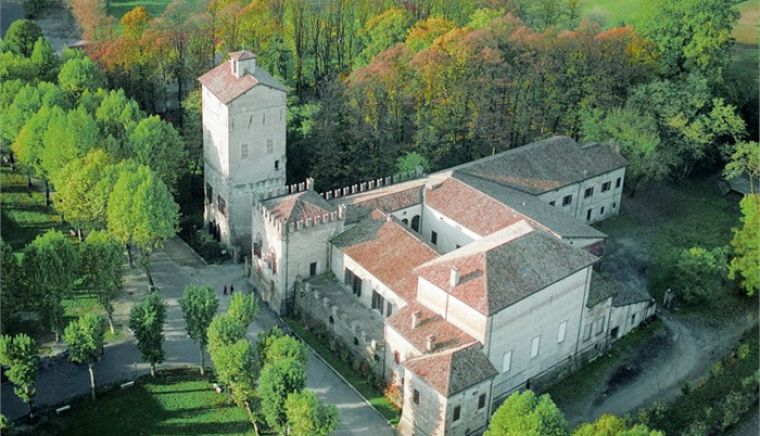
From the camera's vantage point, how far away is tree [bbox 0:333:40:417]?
197 ft

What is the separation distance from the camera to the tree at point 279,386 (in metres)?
58.4

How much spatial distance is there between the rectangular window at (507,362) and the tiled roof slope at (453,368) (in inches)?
119

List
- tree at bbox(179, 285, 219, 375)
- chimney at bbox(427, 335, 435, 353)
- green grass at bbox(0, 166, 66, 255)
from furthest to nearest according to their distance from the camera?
green grass at bbox(0, 166, 66, 255) → tree at bbox(179, 285, 219, 375) → chimney at bbox(427, 335, 435, 353)

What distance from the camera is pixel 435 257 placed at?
237ft

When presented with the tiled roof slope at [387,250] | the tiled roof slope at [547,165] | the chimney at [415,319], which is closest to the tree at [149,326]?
the tiled roof slope at [387,250]

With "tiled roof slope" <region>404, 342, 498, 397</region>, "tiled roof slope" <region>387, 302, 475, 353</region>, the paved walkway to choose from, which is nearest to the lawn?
the paved walkway

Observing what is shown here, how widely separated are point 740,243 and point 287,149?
1751 inches

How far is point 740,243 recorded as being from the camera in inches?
3221

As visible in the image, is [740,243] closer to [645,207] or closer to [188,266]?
[645,207]

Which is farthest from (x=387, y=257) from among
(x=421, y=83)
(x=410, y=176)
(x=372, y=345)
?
(x=421, y=83)

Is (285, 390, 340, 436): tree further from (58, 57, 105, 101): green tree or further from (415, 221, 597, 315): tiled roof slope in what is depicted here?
(58, 57, 105, 101): green tree

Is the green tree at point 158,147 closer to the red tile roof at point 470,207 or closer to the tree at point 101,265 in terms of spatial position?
the tree at point 101,265

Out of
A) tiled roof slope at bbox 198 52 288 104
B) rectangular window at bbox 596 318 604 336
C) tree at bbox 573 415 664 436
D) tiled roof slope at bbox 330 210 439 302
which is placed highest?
tiled roof slope at bbox 198 52 288 104

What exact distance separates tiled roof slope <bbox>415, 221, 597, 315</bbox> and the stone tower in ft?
75.8
